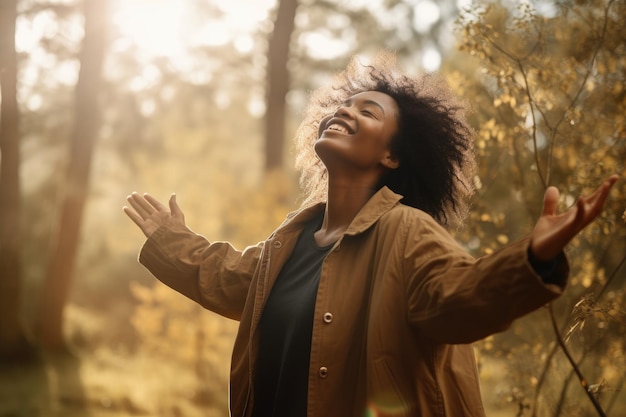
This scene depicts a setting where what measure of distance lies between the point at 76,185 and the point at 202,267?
23.4 ft

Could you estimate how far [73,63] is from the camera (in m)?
9.53

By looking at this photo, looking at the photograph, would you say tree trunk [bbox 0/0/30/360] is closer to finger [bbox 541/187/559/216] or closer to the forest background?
the forest background

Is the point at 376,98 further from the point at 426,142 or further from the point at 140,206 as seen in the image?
the point at 140,206

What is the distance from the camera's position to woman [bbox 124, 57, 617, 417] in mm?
1729

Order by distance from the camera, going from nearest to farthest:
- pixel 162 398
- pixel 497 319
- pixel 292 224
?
pixel 497 319, pixel 292 224, pixel 162 398

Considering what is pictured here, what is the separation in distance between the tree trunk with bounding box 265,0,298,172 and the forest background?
0.02 metres

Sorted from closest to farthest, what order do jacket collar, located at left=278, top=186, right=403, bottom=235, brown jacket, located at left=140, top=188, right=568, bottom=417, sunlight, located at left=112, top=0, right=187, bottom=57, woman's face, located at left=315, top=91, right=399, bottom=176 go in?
brown jacket, located at left=140, top=188, right=568, bottom=417, jacket collar, located at left=278, top=186, right=403, bottom=235, woman's face, located at left=315, top=91, right=399, bottom=176, sunlight, located at left=112, top=0, right=187, bottom=57

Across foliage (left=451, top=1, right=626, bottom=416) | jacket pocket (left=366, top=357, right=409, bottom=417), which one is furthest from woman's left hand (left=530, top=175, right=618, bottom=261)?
foliage (left=451, top=1, right=626, bottom=416)

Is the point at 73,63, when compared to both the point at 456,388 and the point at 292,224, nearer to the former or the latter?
the point at 292,224

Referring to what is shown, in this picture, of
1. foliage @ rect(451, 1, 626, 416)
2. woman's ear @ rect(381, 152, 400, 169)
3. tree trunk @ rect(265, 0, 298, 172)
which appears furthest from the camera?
tree trunk @ rect(265, 0, 298, 172)

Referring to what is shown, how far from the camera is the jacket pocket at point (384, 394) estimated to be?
1.94 meters

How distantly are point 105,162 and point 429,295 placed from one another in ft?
36.9

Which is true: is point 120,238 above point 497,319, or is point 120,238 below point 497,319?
above

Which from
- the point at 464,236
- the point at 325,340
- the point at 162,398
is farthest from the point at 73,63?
the point at 325,340
